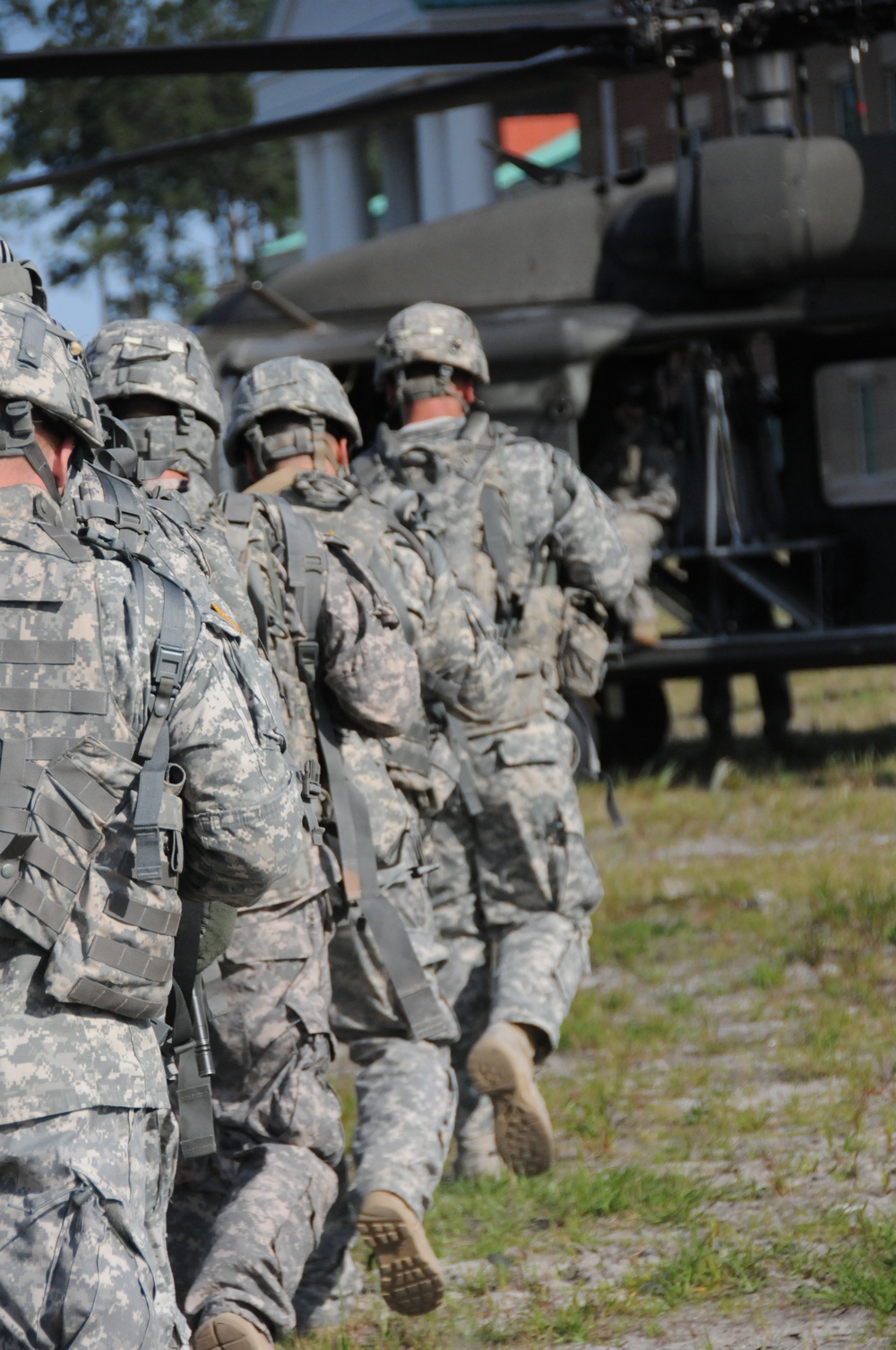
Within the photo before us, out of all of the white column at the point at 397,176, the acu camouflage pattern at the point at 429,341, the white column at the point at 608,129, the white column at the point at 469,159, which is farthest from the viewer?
the white column at the point at 608,129

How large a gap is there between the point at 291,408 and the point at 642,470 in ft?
17.2

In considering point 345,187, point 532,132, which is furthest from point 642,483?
point 532,132

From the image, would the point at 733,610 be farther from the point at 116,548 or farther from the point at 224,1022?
the point at 116,548

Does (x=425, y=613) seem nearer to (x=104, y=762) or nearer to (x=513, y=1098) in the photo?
(x=513, y=1098)

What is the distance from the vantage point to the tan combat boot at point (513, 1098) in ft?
12.8

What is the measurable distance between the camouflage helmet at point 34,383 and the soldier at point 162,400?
94 cm

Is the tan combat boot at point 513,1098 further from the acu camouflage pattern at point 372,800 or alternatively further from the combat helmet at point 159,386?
the combat helmet at point 159,386

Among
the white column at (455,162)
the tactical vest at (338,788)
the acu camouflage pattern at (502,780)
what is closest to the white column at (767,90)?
the acu camouflage pattern at (502,780)

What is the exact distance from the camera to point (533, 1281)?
367 cm

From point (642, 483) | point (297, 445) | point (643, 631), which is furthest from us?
point (642, 483)

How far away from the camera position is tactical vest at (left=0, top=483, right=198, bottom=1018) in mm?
2248

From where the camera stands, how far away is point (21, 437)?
7.64 ft

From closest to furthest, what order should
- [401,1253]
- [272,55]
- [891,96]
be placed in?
[401,1253] → [272,55] → [891,96]

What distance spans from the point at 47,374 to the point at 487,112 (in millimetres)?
23610
